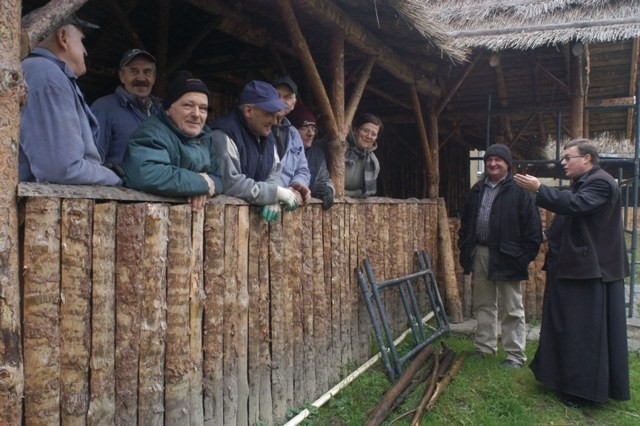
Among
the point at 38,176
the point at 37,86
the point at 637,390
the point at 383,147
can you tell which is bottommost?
the point at 637,390

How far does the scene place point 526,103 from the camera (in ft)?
25.5

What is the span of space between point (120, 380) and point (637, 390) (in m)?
4.69

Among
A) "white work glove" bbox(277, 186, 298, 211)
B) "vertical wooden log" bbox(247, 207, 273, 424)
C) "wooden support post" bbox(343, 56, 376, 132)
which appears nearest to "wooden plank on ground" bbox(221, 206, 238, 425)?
"vertical wooden log" bbox(247, 207, 273, 424)

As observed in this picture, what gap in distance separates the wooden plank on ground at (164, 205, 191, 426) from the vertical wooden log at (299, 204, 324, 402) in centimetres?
134

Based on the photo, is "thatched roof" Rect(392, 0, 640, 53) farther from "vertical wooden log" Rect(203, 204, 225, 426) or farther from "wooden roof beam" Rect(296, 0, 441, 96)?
"vertical wooden log" Rect(203, 204, 225, 426)

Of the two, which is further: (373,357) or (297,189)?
(373,357)

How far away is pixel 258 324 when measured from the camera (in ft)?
10.8

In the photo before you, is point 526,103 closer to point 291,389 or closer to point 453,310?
point 453,310

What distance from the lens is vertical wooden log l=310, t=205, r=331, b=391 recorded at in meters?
4.02

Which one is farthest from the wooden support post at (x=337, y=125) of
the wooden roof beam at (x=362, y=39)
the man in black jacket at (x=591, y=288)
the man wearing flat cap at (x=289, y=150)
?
the man in black jacket at (x=591, y=288)

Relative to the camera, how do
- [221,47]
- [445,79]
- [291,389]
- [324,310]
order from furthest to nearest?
1. [445,79]
2. [221,47]
3. [324,310]
4. [291,389]

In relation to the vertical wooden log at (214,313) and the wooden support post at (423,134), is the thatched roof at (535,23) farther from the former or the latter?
the vertical wooden log at (214,313)

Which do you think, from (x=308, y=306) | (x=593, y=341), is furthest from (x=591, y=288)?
(x=308, y=306)

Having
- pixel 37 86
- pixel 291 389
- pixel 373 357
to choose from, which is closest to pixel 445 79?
pixel 373 357
